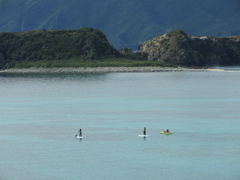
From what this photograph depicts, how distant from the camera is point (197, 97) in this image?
367 feet

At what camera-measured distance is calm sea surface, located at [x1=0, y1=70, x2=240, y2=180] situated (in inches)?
1869

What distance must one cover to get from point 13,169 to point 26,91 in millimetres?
87340

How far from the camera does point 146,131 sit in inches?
2613

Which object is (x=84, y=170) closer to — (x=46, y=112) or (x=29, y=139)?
(x=29, y=139)

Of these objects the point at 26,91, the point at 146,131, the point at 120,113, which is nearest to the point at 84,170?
the point at 146,131

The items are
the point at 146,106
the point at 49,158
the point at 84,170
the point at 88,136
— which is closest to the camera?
the point at 84,170

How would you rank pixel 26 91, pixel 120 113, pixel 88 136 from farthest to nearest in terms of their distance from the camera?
pixel 26 91
pixel 120 113
pixel 88 136

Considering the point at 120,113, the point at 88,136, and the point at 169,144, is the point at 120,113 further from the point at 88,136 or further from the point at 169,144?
the point at 169,144

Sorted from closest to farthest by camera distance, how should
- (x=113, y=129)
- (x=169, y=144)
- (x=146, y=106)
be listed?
(x=169, y=144)
(x=113, y=129)
(x=146, y=106)

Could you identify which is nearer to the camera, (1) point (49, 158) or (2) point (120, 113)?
(1) point (49, 158)

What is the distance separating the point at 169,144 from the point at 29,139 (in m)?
16.6

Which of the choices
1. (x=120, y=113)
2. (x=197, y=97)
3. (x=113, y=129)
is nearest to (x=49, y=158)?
(x=113, y=129)

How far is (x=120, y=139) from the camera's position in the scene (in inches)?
2402

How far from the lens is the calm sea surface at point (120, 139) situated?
4747 cm
